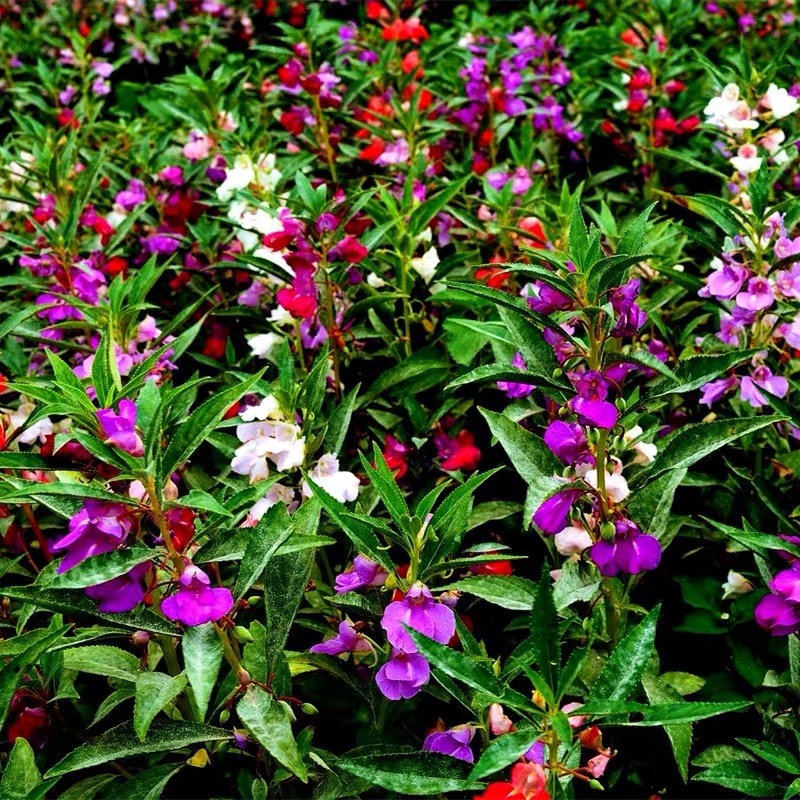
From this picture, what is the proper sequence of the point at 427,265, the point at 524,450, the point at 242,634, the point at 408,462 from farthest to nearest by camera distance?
the point at 427,265, the point at 408,462, the point at 524,450, the point at 242,634

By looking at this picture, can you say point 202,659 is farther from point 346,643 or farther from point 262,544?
point 346,643

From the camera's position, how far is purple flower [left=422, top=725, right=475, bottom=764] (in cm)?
126

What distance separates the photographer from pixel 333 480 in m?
1.60

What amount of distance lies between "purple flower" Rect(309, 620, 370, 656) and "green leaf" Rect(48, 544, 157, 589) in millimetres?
376

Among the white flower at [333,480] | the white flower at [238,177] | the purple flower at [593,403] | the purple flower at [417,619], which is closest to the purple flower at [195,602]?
the purple flower at [417,619]

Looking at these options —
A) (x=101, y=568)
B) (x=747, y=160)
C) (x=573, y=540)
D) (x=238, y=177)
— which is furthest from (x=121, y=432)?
(x=747, y=160)

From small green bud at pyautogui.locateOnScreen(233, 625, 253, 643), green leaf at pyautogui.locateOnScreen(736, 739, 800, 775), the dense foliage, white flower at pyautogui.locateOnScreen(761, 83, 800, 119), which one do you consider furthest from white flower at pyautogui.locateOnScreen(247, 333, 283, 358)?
white flower at pyautogui.locateOnScreen(761, 83, 800, 119)

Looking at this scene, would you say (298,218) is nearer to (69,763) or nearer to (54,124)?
(69,763)

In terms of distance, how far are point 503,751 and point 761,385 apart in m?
1.08

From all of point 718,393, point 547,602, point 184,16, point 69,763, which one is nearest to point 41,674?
point 69,763

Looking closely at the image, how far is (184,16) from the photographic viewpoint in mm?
6336

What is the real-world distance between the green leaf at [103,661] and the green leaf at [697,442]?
910mm

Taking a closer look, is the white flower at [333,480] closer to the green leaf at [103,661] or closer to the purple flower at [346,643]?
the purple flower at [346,643]

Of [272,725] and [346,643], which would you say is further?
[346,643]
